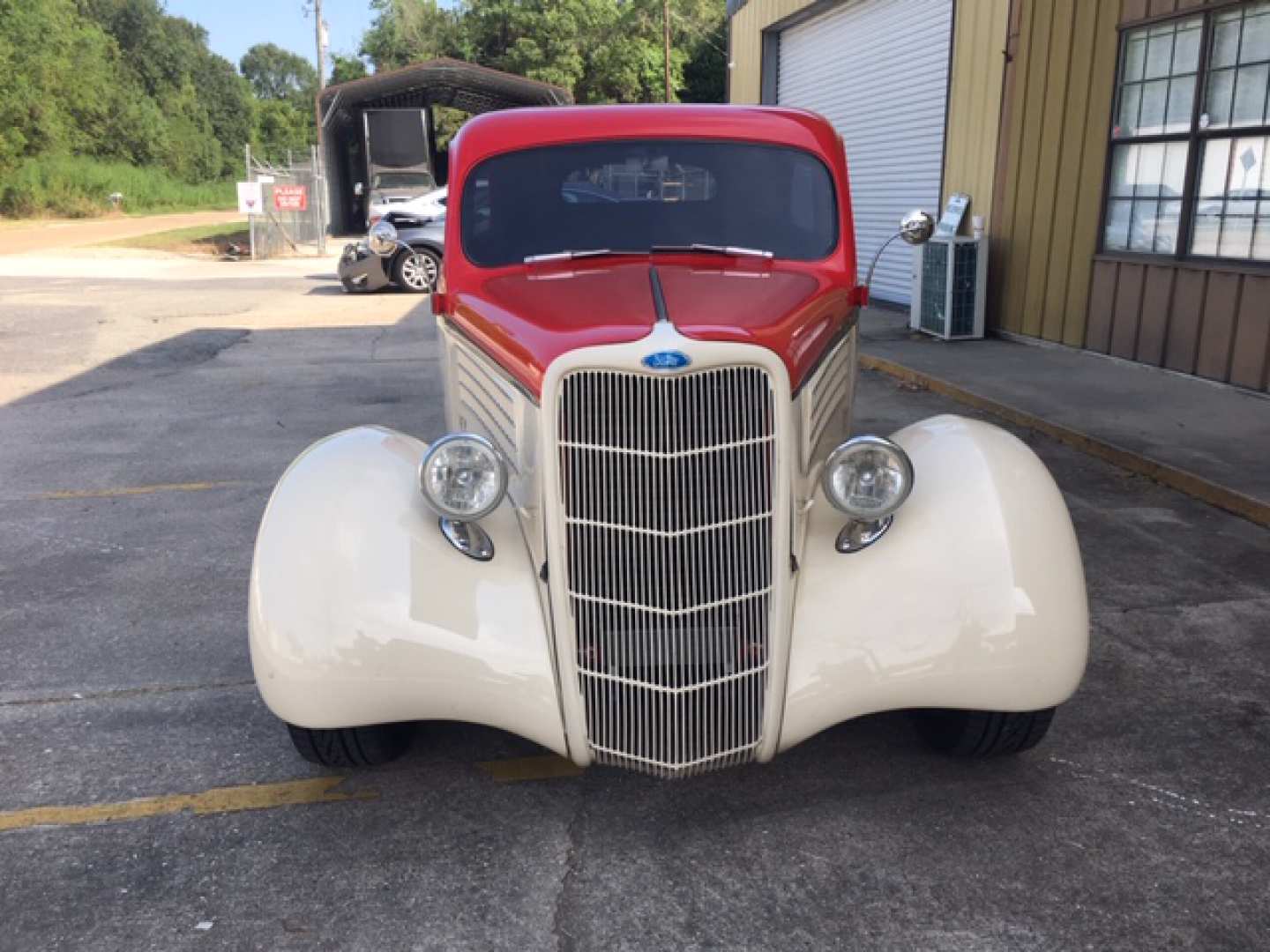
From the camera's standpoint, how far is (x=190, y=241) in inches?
1217

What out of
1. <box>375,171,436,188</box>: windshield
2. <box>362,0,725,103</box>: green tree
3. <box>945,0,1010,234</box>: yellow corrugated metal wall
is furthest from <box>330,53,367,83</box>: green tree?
<box>945,0,1010,234</box>: yellow corrugated metal wall

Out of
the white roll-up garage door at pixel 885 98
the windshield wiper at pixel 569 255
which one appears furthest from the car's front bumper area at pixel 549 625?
the white roll-up garage door at pixel 885 98

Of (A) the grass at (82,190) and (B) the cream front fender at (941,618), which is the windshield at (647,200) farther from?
(A) the grass at (82,190)

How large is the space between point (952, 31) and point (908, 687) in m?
10.9

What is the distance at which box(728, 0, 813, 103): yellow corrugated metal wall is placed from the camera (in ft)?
53.8

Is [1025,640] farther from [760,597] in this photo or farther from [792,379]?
[792,379]

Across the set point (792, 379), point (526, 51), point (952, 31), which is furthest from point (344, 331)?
point (526, 51)

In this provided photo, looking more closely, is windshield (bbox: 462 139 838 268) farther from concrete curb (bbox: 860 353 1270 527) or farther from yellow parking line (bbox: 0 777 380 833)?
concrete curb (bbox: 860 353 1270 527)

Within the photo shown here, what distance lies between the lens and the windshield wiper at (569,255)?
3.91m

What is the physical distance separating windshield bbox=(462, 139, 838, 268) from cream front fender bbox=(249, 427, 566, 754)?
56.7 inches

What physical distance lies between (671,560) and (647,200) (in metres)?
1.78

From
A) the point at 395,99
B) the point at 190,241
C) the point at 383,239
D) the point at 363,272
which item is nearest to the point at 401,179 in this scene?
the point at 190,241

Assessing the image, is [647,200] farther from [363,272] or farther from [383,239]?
[363,272]

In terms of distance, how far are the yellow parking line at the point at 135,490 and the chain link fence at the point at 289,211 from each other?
2049cm
